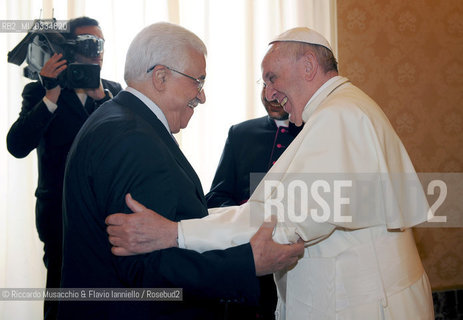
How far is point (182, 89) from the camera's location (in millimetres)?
1854

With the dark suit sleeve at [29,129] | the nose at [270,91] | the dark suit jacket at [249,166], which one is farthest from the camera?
the dark suit jacket at [249,166]

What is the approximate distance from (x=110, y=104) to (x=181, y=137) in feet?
7.44

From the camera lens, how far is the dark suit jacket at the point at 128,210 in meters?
1.54

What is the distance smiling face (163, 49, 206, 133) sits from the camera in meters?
1.83

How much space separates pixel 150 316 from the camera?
160 centimetres

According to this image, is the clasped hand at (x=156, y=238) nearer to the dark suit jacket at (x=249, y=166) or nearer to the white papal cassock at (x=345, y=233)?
the white papal cassock at (x=345, y=233)

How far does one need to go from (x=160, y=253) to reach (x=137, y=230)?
131 mm

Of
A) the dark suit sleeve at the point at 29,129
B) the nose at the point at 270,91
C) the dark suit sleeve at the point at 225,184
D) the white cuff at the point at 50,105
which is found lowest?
the dark suit sleeve at the point at 225,184

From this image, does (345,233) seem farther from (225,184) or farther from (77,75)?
(77,75)

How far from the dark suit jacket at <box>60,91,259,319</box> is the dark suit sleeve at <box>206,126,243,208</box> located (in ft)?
4.20

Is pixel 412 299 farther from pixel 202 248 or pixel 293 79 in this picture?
pixel 293 79

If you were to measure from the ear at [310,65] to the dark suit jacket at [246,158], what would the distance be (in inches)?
40.5

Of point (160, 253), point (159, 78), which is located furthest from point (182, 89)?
point (160, 253)

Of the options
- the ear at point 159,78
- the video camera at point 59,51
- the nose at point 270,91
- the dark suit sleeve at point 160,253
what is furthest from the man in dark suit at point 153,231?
the video camera at point 59,51
